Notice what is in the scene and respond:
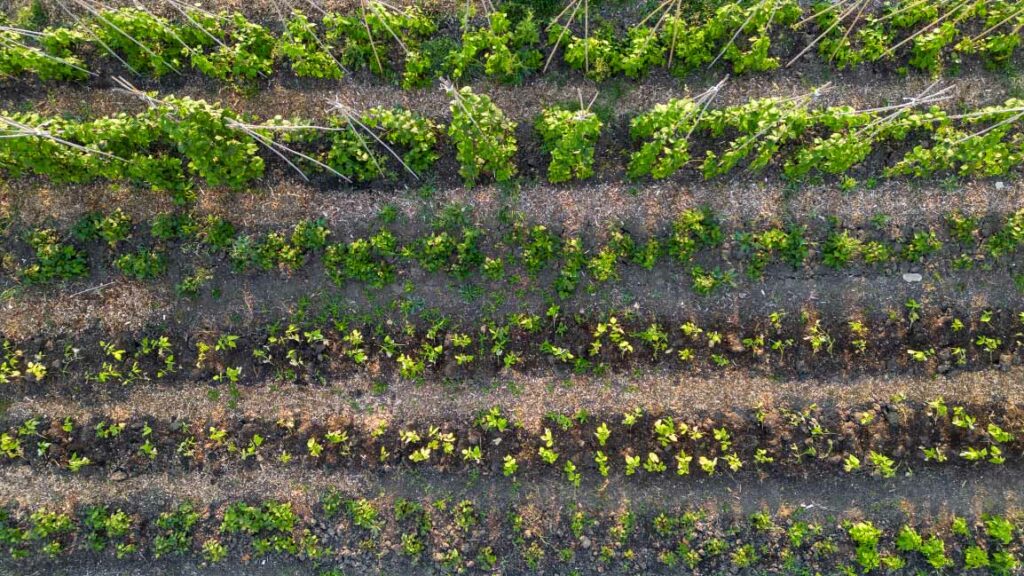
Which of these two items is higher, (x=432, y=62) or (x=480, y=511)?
(x=432, y=62)

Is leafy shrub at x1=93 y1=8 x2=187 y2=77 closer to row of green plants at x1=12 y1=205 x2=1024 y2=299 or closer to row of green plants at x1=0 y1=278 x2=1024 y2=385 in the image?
row of green plants at x1=12 y1=205 x2=1024 y2=299

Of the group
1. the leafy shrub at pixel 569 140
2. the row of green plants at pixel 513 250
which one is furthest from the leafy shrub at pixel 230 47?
the leafy shrub at pixel 569 140

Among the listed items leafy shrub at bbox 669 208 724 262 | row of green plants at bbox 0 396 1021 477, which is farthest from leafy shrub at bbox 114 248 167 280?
leafy shrub at bbox 669 208 724 262

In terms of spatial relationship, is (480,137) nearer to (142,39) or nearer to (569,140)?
Result: (569,140)

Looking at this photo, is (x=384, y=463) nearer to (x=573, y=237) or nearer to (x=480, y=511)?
(x=480, y=511)

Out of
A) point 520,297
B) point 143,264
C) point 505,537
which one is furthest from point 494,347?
point 143,264

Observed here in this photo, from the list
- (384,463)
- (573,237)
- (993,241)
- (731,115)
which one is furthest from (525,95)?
(993,241)
